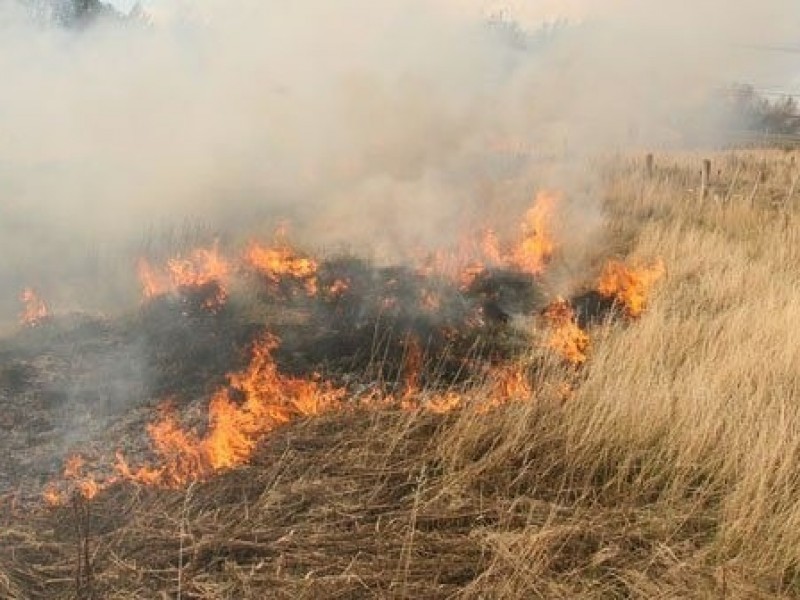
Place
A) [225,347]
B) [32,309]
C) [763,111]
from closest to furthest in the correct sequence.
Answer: [225,347] → [32,309] → [763,111]

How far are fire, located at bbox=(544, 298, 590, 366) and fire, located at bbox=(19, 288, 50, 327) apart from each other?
4000mm

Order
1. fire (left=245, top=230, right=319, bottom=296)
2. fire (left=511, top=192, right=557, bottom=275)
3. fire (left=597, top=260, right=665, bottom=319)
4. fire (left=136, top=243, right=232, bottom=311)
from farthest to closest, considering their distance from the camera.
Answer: fire (left=511, top=192, right=557, bottom=275) < fire (left=597, top=260, right=665, bottom=319) < fire (left=245, top=230, right=319, bottom=296) < fire (left=136, top=243, right=232, bottom=311)

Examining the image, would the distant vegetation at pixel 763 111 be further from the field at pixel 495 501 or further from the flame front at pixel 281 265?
the flame front at pixel 281 265

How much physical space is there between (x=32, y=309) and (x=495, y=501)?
4.38 meters

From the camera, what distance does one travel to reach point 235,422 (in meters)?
4.32

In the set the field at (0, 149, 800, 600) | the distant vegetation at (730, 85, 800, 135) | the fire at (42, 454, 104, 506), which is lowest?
the fire at (42, 454, 104, 506)

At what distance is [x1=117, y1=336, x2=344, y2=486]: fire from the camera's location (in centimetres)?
393

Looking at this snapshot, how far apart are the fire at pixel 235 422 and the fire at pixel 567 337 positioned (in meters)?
1.68

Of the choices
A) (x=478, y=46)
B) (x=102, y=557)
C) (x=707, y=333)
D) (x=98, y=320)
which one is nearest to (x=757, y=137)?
(x=478, y=46)

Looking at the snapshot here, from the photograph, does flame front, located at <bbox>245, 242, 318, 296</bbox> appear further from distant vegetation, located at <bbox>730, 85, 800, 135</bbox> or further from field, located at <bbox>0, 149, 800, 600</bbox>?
distant vegetation, located at <bbox>730, 85, 800, 135</bbox>

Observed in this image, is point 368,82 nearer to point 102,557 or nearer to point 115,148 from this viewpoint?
point 115,148

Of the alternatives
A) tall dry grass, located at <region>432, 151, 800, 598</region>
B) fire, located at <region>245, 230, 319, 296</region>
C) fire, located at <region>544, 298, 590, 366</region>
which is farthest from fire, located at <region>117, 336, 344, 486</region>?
fire, located at <region>544, 298, 590, 366</region>

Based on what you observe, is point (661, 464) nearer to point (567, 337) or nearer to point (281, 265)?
point (567, 337)

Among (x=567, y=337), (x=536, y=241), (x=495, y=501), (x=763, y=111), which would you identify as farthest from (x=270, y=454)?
(x=763, y=111)
